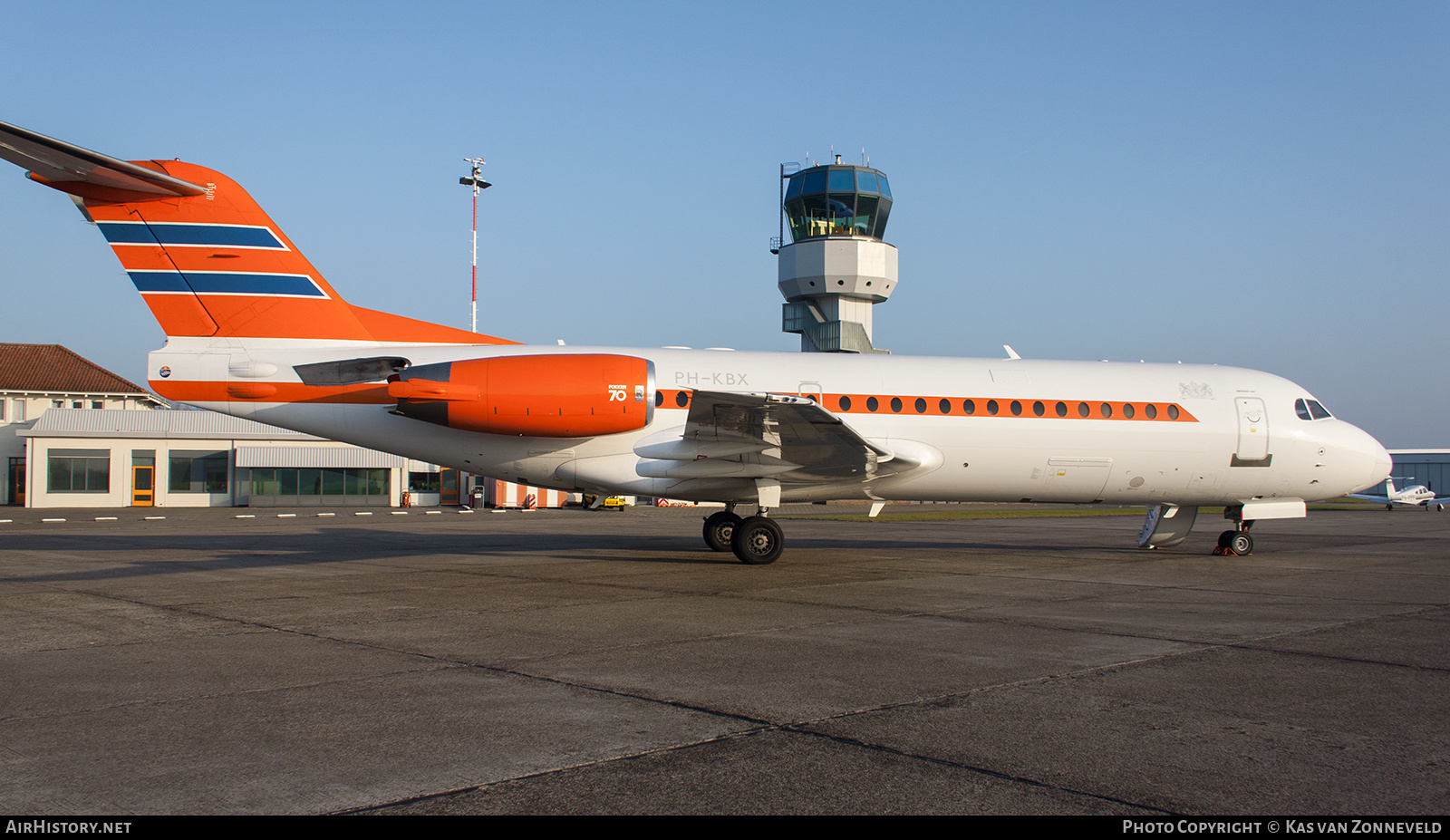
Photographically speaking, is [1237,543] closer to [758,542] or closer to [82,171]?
[758,542]

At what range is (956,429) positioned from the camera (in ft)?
47.2

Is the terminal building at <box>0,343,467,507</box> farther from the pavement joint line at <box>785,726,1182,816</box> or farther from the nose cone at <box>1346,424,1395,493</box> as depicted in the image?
the pavement joint line at <box>785,726,1182,816</box>

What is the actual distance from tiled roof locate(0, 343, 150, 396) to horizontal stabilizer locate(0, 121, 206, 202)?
43798 millimetres

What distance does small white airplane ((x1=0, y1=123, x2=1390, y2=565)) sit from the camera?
12.4m

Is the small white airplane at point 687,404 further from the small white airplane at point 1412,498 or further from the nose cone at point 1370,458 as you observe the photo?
the small white airplane at point 1412,498

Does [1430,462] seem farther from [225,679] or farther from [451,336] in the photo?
[225,679]

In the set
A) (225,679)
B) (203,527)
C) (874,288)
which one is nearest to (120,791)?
(225,679)

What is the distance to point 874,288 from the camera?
5238 centimetres

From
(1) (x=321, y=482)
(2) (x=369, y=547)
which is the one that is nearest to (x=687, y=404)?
(2) (x=369, y=547)

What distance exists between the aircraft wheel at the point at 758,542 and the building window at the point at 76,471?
36.6 metres

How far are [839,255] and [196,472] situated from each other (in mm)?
33883

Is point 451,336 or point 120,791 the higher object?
point 451,336

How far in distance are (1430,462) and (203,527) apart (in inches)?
3592

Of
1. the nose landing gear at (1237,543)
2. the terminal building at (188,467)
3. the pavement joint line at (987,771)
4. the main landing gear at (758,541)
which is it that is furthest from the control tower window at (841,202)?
the pavement joint line at (987,771)
